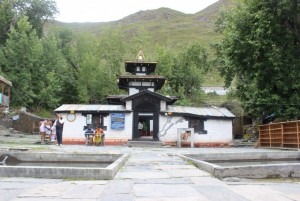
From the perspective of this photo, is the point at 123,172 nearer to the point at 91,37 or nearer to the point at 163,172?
the point at 163,172

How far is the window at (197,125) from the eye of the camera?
28142 millimetres

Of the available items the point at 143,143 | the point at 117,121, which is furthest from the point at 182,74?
the point at 143,143

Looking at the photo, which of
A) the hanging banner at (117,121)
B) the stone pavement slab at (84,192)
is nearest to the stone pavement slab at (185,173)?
the stone pavement slab at (84,192)

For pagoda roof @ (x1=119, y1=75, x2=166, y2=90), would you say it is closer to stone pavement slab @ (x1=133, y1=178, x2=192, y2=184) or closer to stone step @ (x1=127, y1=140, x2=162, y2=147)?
stone step @ (x1=127, y1=140, x2=162, y2=147)

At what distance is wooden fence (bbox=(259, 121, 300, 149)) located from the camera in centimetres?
2058

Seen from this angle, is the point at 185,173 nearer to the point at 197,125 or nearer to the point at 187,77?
the point at 197,125

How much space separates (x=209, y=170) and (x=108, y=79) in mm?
43009

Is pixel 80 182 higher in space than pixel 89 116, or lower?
lower

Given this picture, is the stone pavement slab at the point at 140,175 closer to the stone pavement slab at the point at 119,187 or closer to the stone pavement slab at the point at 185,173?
the stone pavement slab at the point at 185,173

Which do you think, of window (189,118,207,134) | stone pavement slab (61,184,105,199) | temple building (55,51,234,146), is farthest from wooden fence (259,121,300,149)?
stone pavement slab (61,184,105,199)

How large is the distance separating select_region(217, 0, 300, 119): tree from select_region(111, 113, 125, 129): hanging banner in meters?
9.50

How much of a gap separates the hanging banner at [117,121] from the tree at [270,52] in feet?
31.2

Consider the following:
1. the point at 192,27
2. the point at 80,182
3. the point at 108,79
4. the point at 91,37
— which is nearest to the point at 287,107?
the point at 80,182

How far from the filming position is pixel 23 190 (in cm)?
661
